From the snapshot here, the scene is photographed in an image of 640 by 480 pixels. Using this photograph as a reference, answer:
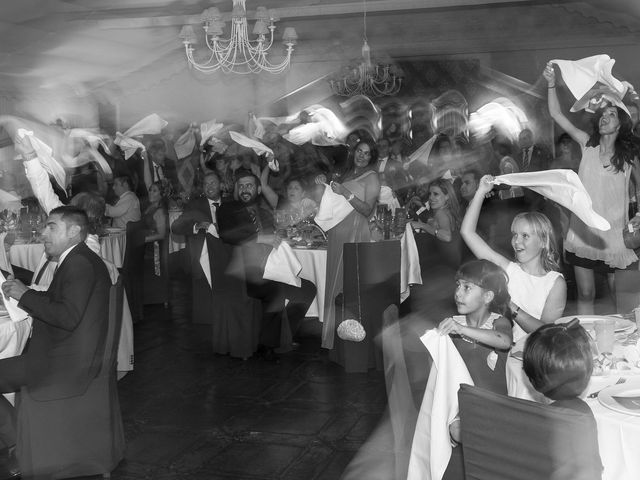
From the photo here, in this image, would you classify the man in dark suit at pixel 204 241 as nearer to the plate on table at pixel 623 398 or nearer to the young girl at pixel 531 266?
the young girl at pixel 531 266

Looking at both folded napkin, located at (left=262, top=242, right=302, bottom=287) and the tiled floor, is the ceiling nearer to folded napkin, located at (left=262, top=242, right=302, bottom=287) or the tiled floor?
folded napkin, located at (left=262, top=242, right=302, bottom=287)

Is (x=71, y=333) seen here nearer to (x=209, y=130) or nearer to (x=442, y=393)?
(x=442, y=393)

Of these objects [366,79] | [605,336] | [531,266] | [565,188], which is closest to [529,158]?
[366,79]

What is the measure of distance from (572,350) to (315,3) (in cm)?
961

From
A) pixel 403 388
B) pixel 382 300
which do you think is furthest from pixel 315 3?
pixel 403 388

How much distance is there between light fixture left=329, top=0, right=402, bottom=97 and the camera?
914cm

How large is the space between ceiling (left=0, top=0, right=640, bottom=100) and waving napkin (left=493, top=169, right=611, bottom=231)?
7.79 meters

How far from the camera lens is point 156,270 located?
6.64m

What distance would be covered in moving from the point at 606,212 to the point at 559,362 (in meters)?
2.67

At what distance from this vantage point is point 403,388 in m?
2.36

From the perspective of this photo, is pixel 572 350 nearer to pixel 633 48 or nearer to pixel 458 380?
pixel 458 380

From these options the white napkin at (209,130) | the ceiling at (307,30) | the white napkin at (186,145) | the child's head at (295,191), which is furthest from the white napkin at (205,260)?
the ceiling at (307,30)

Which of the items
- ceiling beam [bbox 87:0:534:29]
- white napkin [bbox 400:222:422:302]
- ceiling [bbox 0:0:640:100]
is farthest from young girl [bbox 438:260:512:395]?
ceiling [bbox 0:0:640:100]

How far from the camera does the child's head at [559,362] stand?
6.38ft
